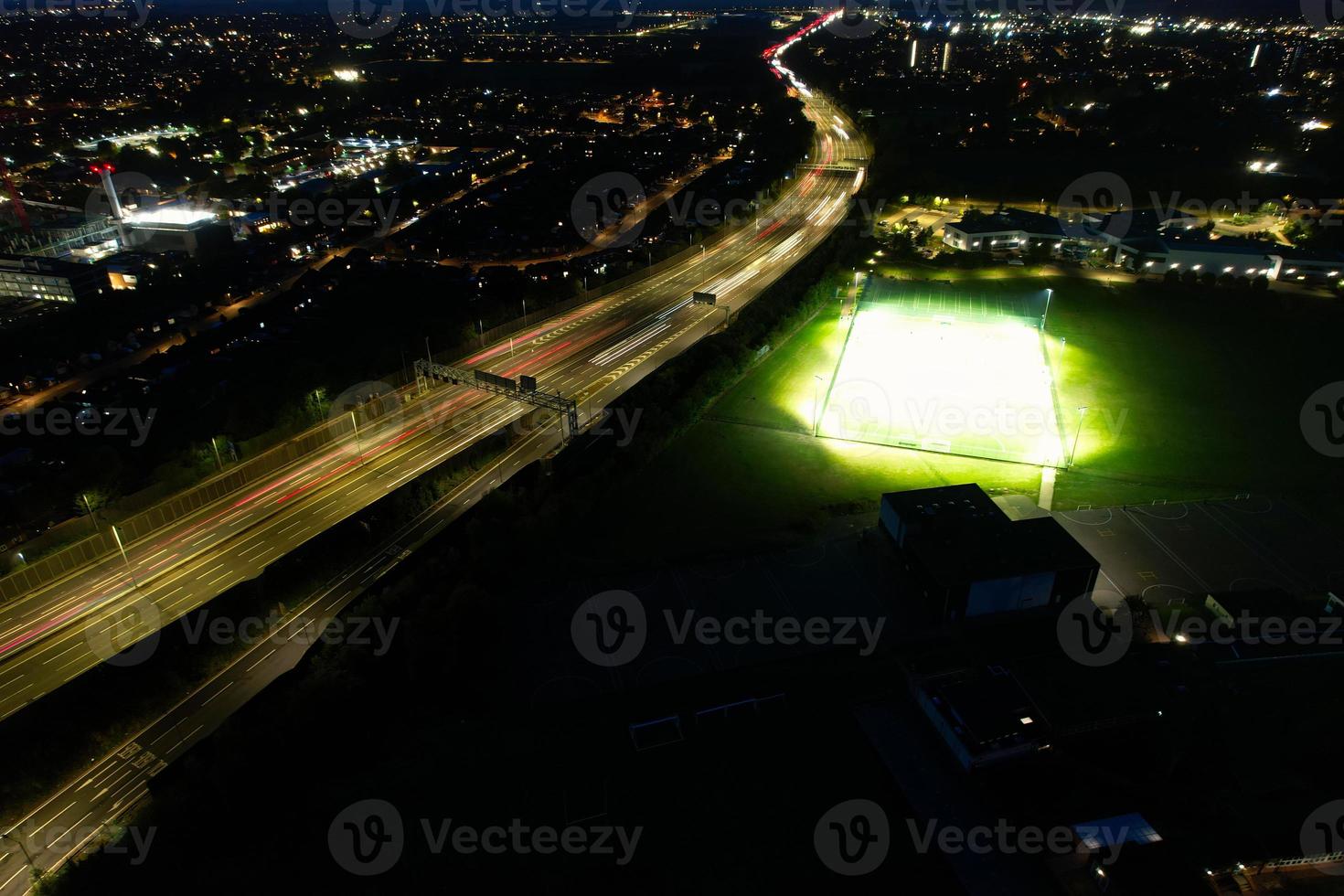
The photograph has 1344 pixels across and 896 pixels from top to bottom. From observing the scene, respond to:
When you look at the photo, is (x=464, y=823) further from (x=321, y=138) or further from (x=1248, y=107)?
(x=1248, y=107)

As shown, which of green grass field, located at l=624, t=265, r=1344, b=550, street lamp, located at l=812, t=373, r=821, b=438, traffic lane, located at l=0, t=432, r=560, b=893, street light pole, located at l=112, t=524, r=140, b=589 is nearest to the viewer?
traffic lane, located at l=0, t=432, r=560, b=893

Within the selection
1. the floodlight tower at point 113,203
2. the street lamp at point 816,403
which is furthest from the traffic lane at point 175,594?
the floodlight tower at point 113,203

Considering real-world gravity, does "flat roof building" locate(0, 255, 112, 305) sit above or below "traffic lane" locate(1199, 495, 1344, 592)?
above

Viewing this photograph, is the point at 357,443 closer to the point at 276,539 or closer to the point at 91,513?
the point at 276,539

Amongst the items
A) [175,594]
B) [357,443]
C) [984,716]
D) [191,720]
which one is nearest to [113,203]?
[357,443]

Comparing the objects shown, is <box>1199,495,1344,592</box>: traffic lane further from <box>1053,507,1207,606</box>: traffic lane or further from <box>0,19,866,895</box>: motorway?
<box>0,19,866,895</box>: motorway

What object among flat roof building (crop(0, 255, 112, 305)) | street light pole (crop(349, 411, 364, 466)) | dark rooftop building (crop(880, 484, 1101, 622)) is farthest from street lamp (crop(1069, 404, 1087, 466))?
flat roof building (crop(0, 255, 112, 305))

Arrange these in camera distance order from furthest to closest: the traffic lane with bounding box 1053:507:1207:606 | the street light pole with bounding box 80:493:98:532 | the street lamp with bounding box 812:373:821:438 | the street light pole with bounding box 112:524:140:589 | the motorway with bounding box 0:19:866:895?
1. the street lamp with bounding box 812:373:821:438
2. the street light pole with bounding box 80:493:98:532
3. the street light pole with bounding box 112:524:140:589
4. the traffic lane with bounding box 1053:507:1207:606
5. the motorway with bounding box 0:19:866:895
